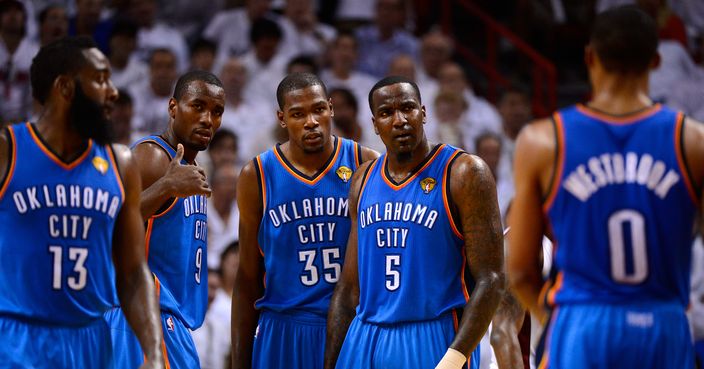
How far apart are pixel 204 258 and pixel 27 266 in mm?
1762

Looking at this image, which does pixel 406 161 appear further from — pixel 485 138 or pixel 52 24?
pixel 52 24

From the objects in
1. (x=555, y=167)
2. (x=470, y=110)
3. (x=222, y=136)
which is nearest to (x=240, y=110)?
(x=222, y=136)

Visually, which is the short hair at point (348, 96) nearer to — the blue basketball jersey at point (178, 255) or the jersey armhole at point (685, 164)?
the blue basketball jersey at point (178, 255)

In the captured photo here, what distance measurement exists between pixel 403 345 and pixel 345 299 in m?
0.55

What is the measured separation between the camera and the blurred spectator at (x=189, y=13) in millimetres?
12398

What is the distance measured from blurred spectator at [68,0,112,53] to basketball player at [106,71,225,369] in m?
5.44

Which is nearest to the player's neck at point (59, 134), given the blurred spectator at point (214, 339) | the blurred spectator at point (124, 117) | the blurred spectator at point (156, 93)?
the blurred spectator at point (214, 339)

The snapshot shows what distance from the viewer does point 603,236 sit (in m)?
3.89

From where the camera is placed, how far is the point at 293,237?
5.93 m

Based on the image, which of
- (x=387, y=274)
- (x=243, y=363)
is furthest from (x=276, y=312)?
(x=387, y=274)

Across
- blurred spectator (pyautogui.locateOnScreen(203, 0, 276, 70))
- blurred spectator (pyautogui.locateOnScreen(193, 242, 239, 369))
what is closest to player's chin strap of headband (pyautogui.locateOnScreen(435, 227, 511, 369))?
blurred spectator (pyautogui.locateOnScreen(193, 242, 239, 369))

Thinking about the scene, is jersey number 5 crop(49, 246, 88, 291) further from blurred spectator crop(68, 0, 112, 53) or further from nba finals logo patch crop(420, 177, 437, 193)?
blurred spectator crop(68, 0, 112, 53)

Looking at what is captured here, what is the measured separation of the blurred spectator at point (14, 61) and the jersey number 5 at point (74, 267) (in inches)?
240

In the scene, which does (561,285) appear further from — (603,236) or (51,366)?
(51,366)
